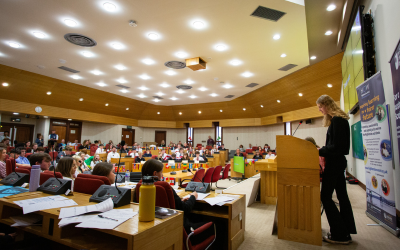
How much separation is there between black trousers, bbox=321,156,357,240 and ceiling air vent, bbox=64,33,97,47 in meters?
7.21

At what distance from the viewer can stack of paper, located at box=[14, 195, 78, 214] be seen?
1.59 meters

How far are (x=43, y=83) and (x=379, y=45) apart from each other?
13.8 meters

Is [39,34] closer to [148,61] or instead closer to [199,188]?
[148,61]

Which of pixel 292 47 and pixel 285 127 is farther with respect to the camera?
pixel 285 127

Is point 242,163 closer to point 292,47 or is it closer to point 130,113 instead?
point 292,47

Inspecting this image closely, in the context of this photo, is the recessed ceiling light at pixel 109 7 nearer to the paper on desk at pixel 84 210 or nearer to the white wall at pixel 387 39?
the paper on desk at pixel 84 210

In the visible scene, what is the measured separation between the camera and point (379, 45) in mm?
3471

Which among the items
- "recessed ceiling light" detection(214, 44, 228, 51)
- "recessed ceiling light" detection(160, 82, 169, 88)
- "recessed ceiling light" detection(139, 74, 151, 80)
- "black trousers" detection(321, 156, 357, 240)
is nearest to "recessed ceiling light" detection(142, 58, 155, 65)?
"recessed ceiling light" detection(139, 74, 151, 80)

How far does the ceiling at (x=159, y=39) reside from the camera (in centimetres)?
509

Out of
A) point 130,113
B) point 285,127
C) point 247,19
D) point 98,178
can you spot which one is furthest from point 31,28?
point 285,127

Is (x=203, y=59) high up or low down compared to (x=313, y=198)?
up

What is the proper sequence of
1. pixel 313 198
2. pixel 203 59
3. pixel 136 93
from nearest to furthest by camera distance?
pixel 313 198 → pixel 203 59 → pixel 136 93

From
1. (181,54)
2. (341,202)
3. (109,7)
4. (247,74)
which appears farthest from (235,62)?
(341,202)

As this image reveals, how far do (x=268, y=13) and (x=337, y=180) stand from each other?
418cm
